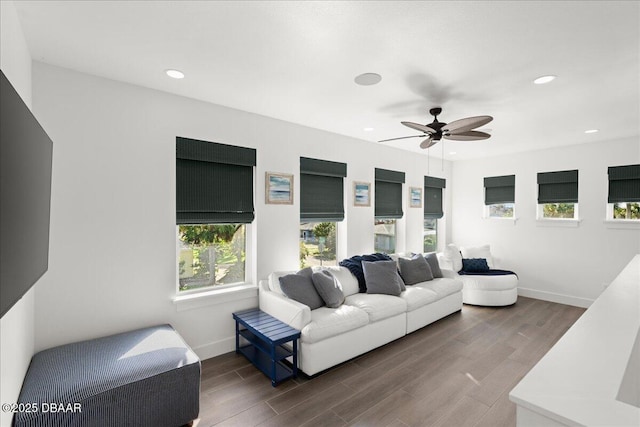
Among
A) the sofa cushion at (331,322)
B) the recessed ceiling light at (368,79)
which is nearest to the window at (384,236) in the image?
the sofa cushion at (331,322)

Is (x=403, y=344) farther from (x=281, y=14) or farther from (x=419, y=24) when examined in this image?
(x=281, y=14)

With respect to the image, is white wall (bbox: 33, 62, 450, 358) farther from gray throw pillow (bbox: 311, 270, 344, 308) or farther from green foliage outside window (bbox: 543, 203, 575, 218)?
green foliage outside window (bbox: 543, 203, 575, 218)

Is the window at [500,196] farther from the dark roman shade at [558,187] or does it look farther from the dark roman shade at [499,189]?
the dark roman shade at [558,187]

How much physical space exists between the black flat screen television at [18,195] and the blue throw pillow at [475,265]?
19.0 feet

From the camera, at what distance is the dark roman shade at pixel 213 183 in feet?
10.5

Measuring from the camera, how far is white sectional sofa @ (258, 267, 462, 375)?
9.83 feet

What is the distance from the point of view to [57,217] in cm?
251

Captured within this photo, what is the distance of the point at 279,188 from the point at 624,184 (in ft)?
17.3

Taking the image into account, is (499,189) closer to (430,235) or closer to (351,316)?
(430,235)

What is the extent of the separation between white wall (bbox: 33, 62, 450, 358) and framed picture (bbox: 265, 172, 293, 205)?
0.30 ft

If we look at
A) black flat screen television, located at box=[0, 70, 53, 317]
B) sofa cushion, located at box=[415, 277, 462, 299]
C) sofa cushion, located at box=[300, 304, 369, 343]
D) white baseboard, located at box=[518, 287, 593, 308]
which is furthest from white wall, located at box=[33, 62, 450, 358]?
white baseboard, located at box=[518, 287, 593, 308]

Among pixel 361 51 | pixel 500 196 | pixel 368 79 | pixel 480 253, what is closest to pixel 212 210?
pixel 368 79

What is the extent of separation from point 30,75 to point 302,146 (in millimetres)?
2675

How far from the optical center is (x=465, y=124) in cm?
296
